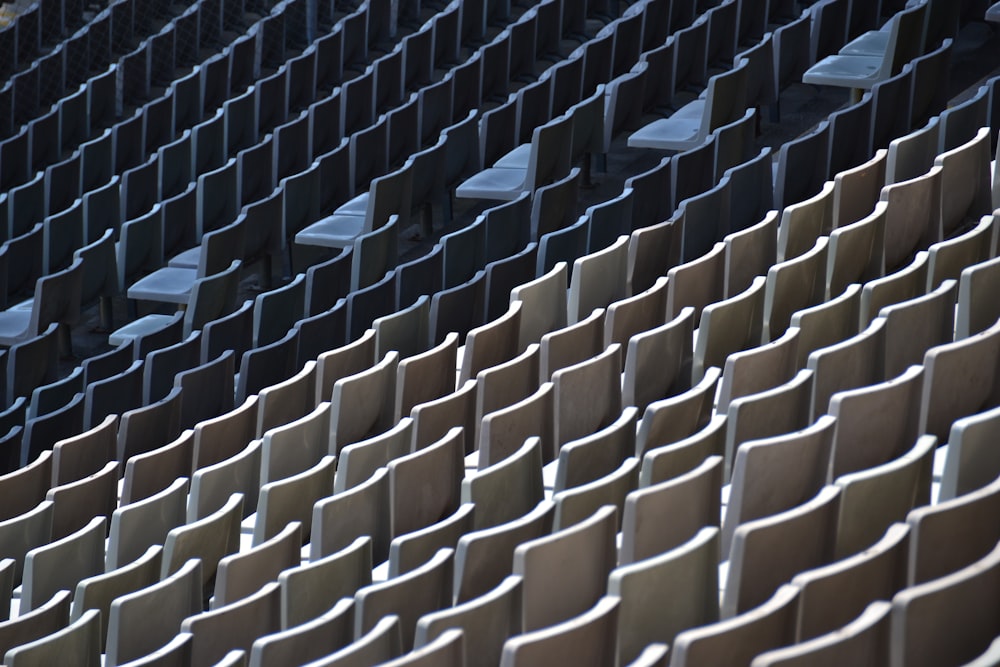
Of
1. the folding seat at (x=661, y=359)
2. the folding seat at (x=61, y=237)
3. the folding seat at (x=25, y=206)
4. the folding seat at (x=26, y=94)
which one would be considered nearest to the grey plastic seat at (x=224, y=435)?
the folding seat at (x=661, y=359)

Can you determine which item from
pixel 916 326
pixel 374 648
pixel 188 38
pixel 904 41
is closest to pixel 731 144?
pixel 904 41

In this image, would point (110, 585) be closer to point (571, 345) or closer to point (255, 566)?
point (255, 566)

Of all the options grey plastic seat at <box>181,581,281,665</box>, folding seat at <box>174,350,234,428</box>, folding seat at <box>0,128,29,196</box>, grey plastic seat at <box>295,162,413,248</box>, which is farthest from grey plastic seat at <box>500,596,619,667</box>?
folding seat at <box>0,128,29,196</box>

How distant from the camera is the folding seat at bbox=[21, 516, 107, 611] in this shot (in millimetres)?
1778

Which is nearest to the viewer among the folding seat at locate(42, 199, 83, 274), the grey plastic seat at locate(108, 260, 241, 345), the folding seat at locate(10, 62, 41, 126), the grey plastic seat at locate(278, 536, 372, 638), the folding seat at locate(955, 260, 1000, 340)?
the grey plastic seat at locate(278, 536, 372, 638)

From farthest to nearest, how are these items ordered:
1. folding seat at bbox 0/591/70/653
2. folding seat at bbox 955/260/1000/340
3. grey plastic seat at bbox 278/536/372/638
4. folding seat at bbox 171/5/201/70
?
folding seat at bbox 171/5/201/70
folding seat at bbox 955/260/1000/340
folding seat at bbox 0/591/70/653
grey plastic seat at bbox 278/536/372/638

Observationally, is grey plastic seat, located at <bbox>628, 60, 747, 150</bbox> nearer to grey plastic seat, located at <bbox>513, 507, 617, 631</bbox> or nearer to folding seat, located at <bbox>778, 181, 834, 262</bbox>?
folding seat, located at <bbox>778, 181, 834, 262</bbox>

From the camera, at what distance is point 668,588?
4.36 feet

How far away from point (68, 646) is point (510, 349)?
0.82 metres

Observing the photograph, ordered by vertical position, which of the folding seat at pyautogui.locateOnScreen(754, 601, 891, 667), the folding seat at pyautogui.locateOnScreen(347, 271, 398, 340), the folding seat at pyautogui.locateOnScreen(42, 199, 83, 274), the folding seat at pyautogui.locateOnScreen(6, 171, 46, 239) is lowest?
the folding seat at pyautogui.locateOnScreen(754, 601, 891, 667)

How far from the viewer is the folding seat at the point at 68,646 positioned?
1509 millimetres

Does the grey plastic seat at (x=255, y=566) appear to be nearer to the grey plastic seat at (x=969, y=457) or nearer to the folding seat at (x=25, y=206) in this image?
the grey plastic seat at (x=969, y=457)

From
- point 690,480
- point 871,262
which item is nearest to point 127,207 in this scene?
point 871,262

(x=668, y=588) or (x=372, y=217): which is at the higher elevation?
(x=372, y=217)
